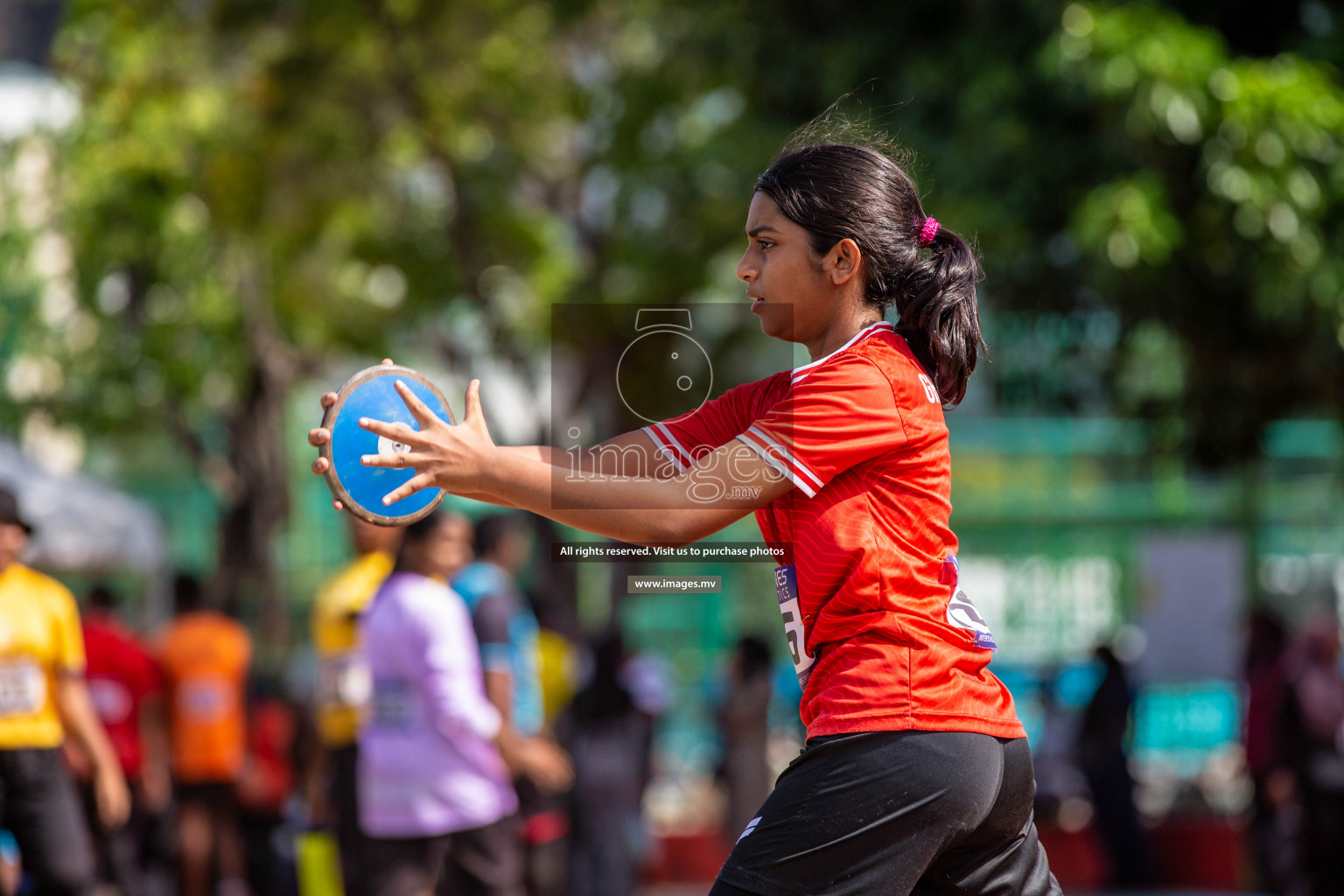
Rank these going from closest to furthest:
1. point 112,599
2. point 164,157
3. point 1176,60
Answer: point 1176,60 → point 112,599 → point 164,157

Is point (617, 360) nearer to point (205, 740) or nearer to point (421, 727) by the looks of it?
point (421, 727)

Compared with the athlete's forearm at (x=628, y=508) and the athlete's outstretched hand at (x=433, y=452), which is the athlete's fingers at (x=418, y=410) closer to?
the athlete's outstretched hand at (x=433, y=452)

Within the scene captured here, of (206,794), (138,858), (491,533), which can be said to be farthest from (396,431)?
(138,858)

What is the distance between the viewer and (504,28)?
1301 cm

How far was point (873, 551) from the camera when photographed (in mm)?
2736

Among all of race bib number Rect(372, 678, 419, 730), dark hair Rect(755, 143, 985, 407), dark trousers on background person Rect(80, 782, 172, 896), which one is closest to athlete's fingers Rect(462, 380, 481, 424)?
dark hair Rect(755, 143, 985, 407)

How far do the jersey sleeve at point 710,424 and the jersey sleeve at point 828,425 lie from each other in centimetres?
26

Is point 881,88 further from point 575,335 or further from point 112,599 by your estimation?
point 112,599

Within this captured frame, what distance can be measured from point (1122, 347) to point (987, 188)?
1.53 metres

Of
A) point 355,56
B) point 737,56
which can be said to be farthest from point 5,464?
point 737,56

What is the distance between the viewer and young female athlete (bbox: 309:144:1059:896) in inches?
106

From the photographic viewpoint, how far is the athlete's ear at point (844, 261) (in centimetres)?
285

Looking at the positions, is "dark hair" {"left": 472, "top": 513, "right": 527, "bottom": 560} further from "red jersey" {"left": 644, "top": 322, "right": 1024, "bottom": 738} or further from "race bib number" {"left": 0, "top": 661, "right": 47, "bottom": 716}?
"red jersey" {"left": 644, "top": 322, "right": 1024, "bottom": 738}

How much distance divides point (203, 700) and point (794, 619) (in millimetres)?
6997
